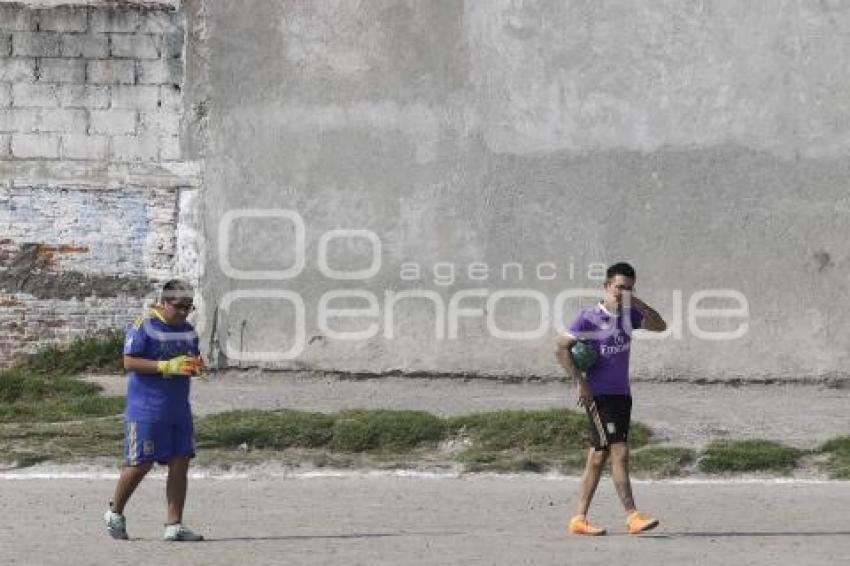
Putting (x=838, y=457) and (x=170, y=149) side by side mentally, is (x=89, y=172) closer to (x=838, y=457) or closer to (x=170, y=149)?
(x=170, y=149)

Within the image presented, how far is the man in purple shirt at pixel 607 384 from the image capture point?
9.48m

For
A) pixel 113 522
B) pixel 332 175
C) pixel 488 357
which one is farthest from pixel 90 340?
pixel 113 522

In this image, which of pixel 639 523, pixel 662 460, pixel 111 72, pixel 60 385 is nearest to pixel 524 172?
pixel 111 72

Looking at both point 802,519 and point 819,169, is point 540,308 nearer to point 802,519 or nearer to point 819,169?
point 819,169

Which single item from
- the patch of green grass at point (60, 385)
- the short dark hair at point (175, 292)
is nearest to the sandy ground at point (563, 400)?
the patch of green grass at point (60, 385)

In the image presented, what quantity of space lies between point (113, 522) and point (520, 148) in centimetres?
716

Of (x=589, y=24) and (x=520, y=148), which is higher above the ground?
(x=589, y=24)

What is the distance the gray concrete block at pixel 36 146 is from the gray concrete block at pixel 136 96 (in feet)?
2.30

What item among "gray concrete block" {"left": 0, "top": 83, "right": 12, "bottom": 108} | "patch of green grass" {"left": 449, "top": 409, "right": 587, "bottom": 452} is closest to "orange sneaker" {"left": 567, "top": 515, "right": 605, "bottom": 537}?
"patch of green grass" {"left": 449, "top": 409, "right": 587, "bottom": 452}

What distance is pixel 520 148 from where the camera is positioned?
606 inches

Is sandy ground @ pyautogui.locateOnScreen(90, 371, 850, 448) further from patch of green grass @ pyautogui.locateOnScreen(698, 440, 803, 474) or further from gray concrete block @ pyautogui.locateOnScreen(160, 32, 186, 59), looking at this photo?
gray concrete block @ pyautogui.locateOnScreen(160, 32, 186, 59)

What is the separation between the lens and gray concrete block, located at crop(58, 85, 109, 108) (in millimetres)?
15820

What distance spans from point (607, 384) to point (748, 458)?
269cm

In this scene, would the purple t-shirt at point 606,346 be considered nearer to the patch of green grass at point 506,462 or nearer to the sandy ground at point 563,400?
the patch of green grass at point 506,462
